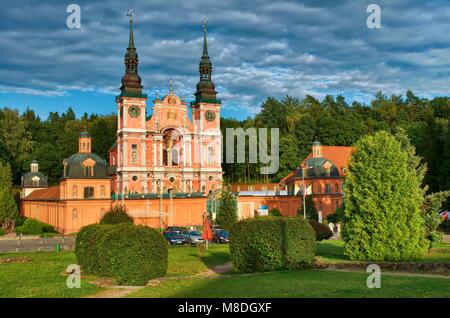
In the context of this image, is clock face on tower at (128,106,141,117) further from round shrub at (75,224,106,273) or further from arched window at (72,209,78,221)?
round shrub at (75,224,106,273)

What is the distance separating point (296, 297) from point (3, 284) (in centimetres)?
1148

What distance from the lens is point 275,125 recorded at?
358ft

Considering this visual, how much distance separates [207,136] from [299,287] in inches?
2512

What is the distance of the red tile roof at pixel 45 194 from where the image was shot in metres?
64.4

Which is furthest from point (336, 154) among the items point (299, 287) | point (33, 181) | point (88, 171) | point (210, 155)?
point (299, 287)

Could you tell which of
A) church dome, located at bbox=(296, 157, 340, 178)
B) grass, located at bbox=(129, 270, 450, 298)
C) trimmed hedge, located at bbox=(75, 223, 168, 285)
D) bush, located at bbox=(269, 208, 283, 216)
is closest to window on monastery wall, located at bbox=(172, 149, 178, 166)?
bush, located at bbox=(269, 208, 283, 216)

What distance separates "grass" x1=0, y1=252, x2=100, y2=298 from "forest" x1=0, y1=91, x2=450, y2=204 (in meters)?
66.4

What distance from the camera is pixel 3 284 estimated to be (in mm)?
19312

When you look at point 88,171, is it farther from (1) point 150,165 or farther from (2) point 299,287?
(2) point 299,287

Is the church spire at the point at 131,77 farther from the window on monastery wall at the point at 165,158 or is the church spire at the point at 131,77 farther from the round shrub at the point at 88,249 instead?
the round shrub at the point at 88,249

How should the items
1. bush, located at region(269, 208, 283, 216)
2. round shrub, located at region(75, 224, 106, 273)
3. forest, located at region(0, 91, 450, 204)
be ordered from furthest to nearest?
1. forest, located at region(0, 91, 450, 204)
2. bush, located at region(269, 208, 283, 216)
3. round shrub, located at region(75, 224, 106, 273)

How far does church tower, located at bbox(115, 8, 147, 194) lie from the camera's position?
2876 inches

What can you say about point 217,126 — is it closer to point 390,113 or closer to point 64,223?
point 64,223
